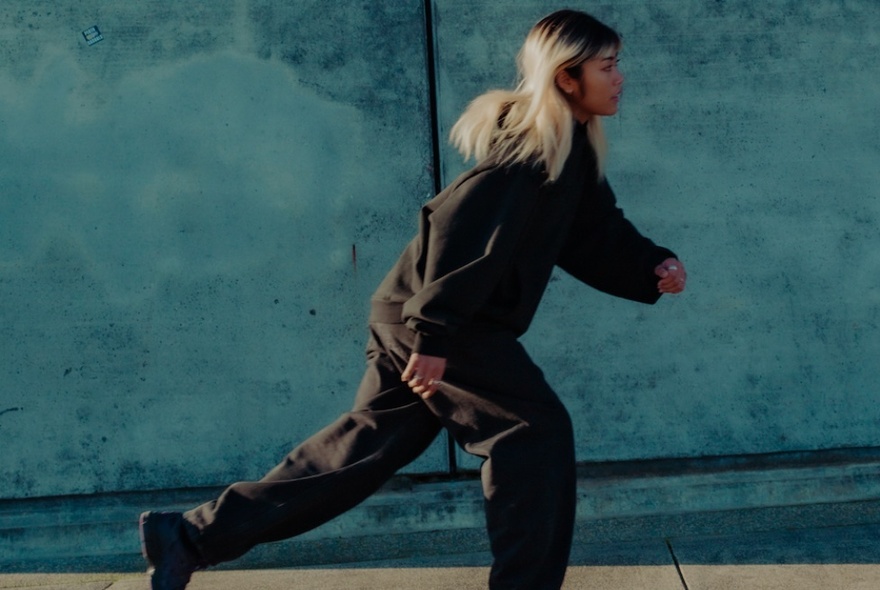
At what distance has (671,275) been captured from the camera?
3.20m

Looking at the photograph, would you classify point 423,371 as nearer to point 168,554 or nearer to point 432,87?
point 168,554

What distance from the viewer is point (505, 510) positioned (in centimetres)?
296

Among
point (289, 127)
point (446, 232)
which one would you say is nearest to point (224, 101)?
point (289, 127)

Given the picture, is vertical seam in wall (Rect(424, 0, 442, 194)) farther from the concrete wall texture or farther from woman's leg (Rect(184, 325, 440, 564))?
woman's leg (Rect(184, 325, 440, 564))

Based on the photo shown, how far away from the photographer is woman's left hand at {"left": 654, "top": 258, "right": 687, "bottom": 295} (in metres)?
3.19

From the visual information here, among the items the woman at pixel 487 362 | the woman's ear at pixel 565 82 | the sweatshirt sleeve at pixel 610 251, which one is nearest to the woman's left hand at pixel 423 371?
the woman at pixel 487 362

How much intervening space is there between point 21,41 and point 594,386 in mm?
2347

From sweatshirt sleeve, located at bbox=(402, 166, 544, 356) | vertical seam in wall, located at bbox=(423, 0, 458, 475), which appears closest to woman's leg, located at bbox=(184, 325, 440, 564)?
sweatshirt sleeve, located at bbox=(402, 166, 544, 356)

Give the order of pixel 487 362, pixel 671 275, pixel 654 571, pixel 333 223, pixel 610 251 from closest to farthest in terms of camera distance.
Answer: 1. pixel 487 362
2. pixel 671 275
3. pixel 610 251
4. pixel 654 571
5. pixel 333 223

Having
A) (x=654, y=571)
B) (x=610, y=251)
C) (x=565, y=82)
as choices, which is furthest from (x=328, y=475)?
(x=654, y=571)

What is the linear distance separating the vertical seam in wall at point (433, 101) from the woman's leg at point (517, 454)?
1.44 m

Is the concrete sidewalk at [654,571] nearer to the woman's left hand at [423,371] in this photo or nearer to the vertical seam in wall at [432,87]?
the woman's left hand at [423,371]

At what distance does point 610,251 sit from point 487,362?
53 centimetres

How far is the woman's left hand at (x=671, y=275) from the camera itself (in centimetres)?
319
